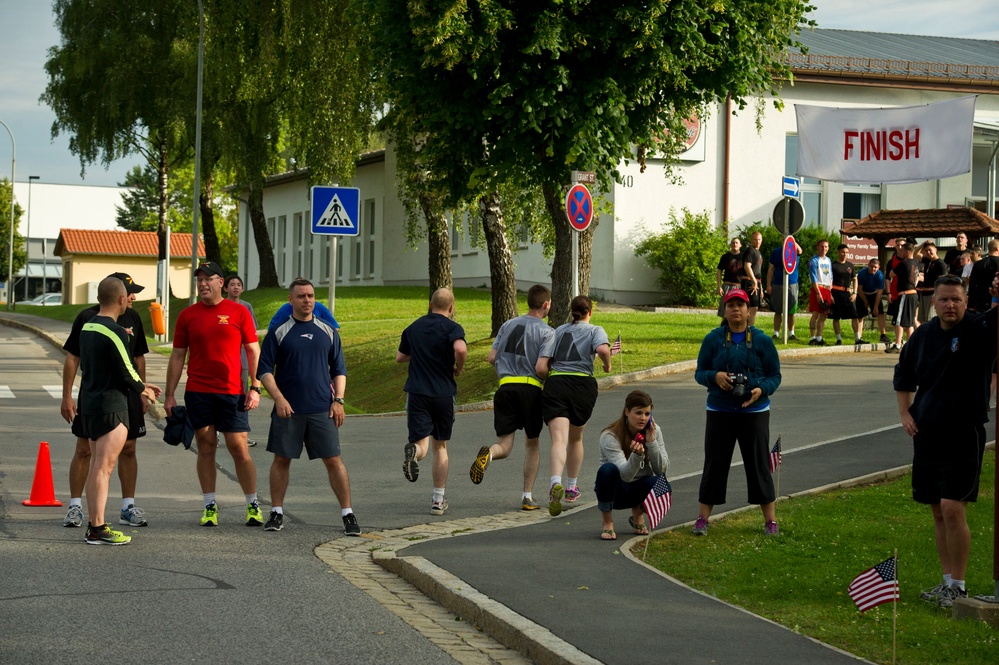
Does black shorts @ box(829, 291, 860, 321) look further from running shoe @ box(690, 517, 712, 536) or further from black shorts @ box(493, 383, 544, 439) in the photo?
running shoe @ box(690, 517, 712, 536)

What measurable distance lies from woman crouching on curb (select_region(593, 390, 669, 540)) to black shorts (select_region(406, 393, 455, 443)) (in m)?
1.96

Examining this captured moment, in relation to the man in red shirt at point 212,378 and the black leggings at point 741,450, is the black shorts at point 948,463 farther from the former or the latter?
the man in red shirt at point 212,378

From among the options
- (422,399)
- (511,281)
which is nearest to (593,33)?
(511,281)

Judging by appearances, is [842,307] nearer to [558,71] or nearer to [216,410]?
[558,71]

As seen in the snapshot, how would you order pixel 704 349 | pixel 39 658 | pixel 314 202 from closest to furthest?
pixel 39 658, pixel 704 349, pixel 314 202

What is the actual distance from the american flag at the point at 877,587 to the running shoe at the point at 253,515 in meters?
5.49

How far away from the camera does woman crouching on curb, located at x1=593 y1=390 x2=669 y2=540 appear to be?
10.1 m

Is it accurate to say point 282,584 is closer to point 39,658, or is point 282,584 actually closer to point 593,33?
point 39,658

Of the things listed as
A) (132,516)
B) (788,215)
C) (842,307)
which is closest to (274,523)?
(132,516)

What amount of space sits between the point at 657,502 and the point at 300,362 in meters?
2.88

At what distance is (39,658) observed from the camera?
649 cm

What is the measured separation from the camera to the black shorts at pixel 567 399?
1192 centimetres

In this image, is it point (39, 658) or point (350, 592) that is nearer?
point (39, 658)

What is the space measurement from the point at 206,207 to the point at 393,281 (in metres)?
10.9
